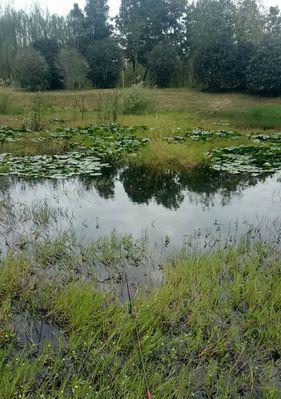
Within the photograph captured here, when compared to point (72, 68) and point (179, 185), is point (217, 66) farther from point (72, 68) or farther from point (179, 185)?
point (179, 185)

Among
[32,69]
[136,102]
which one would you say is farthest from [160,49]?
[136,102]

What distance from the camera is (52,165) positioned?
7191 millimetres

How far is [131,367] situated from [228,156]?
6675 millimetres

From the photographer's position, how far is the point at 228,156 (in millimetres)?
8203

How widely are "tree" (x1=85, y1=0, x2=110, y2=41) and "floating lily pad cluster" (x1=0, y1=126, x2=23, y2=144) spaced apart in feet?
61.1

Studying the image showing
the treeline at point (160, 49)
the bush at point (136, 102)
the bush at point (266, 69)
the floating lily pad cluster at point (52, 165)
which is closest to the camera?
the floating lily pad cluster at point (52, 165)

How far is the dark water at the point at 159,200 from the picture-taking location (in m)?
4.58

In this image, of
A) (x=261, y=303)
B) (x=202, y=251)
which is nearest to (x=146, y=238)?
(x=202, y=251)

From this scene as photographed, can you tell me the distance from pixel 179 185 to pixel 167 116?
9117 millimetres

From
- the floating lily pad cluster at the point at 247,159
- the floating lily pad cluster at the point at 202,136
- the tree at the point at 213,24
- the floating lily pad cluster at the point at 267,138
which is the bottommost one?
the floating lily pad cluster at the point at 247,159

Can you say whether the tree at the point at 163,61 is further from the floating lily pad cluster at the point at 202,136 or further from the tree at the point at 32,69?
the floating lily pad cluster at the point at 202,136

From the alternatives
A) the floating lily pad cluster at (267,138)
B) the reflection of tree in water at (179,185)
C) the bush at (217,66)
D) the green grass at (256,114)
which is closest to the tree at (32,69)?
the bush at (217,66)

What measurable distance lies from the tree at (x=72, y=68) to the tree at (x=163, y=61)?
180 inches

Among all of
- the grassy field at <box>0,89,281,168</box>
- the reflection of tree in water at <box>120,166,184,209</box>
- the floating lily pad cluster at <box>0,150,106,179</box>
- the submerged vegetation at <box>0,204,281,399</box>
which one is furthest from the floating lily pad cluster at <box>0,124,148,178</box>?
the submerged vegetation at <box>0,204,281,399</box>
